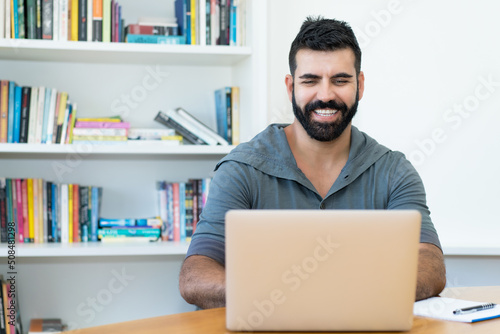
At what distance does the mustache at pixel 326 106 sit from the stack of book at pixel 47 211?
1113mm

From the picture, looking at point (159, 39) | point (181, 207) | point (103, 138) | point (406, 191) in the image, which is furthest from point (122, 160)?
point (406, 191)

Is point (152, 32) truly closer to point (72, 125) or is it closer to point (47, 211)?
point (72, 125)

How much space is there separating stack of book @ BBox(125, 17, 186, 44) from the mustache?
858 millimetres

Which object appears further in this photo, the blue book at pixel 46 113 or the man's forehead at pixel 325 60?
the blue book at pixel 46 113

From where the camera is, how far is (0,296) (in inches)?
102

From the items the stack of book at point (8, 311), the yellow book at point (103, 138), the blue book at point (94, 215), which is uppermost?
the yellow book at point (103, 138)

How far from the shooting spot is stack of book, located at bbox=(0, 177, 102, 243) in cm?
257

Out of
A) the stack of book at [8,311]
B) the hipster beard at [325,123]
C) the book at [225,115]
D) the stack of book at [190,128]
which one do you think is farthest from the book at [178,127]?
the stack of book at [8,311]

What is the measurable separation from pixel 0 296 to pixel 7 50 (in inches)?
38.8

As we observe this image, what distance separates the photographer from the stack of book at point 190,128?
8.78ft

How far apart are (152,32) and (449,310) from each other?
5.76 ft

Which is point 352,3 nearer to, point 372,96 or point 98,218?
point 372,96

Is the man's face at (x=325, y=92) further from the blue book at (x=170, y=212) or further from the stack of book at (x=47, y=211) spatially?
the stack of book at (x=47, y=211)

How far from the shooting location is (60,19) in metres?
2.52
